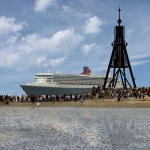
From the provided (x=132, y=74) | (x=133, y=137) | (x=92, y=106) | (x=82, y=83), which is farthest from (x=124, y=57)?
(x=133, y=137)

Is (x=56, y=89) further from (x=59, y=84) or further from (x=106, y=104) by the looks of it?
(x=106, y=104)

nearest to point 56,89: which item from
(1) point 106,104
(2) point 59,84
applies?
(2) point 59,84

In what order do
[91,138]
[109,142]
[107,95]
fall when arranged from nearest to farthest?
[109,142], [91,138], [107,95]

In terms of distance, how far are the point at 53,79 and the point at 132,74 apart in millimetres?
42011

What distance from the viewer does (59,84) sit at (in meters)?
125

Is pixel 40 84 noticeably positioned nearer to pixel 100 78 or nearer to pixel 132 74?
pixel 100 78

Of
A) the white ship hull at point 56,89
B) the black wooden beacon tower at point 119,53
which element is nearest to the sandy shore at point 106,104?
the black wooden beacon tower at point 119,53

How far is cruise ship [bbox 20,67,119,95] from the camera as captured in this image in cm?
12331

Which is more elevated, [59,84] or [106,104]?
[59,84]

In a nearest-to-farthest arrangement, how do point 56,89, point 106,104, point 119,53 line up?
1. point 106,104
2. point 119,53
3. point 56,89

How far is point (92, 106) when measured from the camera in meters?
63.9

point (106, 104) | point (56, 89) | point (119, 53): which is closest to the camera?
point (106, 104)

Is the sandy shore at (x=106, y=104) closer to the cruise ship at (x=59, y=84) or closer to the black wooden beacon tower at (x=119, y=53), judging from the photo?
the black wooden beacon tower at (x=119, y=53)

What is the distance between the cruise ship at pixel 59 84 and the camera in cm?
12331
